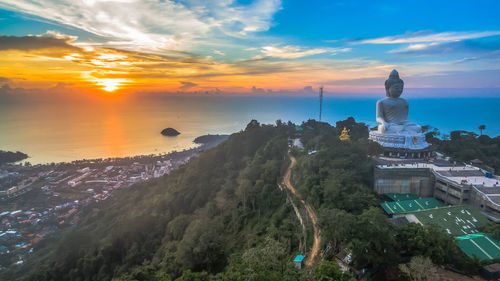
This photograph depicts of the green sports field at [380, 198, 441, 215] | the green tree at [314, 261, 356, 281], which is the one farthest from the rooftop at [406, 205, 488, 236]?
the green tree at [314, 261, 356, 281]

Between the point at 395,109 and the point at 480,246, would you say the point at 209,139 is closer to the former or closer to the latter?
the point at 395,109

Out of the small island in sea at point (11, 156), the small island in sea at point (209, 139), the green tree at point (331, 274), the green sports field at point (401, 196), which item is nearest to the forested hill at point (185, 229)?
the green tree at point (331, 274)

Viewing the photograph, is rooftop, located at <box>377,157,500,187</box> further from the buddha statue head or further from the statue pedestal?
the buddha statue head

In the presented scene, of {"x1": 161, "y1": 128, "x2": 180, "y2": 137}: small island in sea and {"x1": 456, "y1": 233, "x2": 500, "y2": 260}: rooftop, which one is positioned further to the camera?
{"x1": 161, "y1": 128, "x2": 180, "y2": 137}: small island in sea

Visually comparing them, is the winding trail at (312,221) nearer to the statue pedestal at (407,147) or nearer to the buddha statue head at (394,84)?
the statue pedestal at (407,147)

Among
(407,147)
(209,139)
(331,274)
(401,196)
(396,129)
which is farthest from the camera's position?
(209,139)

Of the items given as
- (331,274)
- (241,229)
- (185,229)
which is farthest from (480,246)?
(185,229)

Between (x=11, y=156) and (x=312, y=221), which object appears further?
(x=11, y=156)
